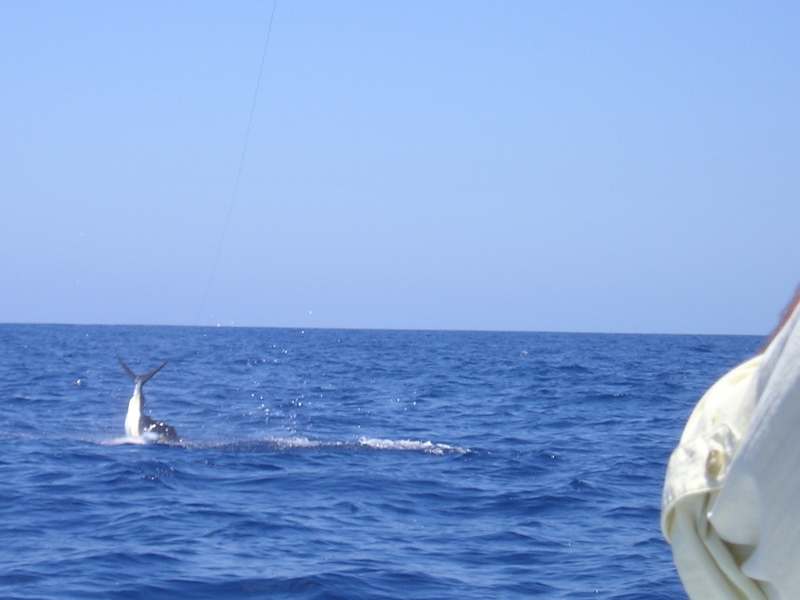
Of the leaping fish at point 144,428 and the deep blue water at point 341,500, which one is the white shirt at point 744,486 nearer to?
the deep blue water at point 341,500

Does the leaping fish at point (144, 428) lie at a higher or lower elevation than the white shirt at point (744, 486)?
lower

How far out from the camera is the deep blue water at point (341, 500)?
7461 millimetres

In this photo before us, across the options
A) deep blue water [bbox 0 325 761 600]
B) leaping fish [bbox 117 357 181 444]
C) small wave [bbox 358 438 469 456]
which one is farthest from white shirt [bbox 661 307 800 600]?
leaping fish [bbox 117 357 181 444]

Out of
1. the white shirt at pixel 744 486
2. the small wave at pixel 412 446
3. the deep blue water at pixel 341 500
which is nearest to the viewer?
the white shirt at pixel 744 486

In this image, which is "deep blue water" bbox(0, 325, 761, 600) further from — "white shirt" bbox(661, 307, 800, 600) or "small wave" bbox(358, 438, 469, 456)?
"white shirt" bbox(661, 307, 800, 600)

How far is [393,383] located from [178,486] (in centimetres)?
1917

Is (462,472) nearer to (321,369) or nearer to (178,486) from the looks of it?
(178,486)

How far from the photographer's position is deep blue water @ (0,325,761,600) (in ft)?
24.5

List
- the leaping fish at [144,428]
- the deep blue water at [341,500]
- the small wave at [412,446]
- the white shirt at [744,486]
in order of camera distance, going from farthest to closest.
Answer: the leaping fish at [144,428] < the small wave at [412,446] < the deep blue water at [341,500] < the white shirt at [744,486]

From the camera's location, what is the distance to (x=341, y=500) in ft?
34.4

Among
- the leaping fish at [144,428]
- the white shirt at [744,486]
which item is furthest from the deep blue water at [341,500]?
the white shirt at [744,486]

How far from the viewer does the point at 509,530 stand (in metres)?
9.12

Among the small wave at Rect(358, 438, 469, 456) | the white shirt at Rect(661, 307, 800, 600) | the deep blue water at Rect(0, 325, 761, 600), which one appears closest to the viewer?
the white shirt at Rect(661, 307, 800, 600)

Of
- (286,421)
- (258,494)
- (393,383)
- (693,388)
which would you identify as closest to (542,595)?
(258,494)
